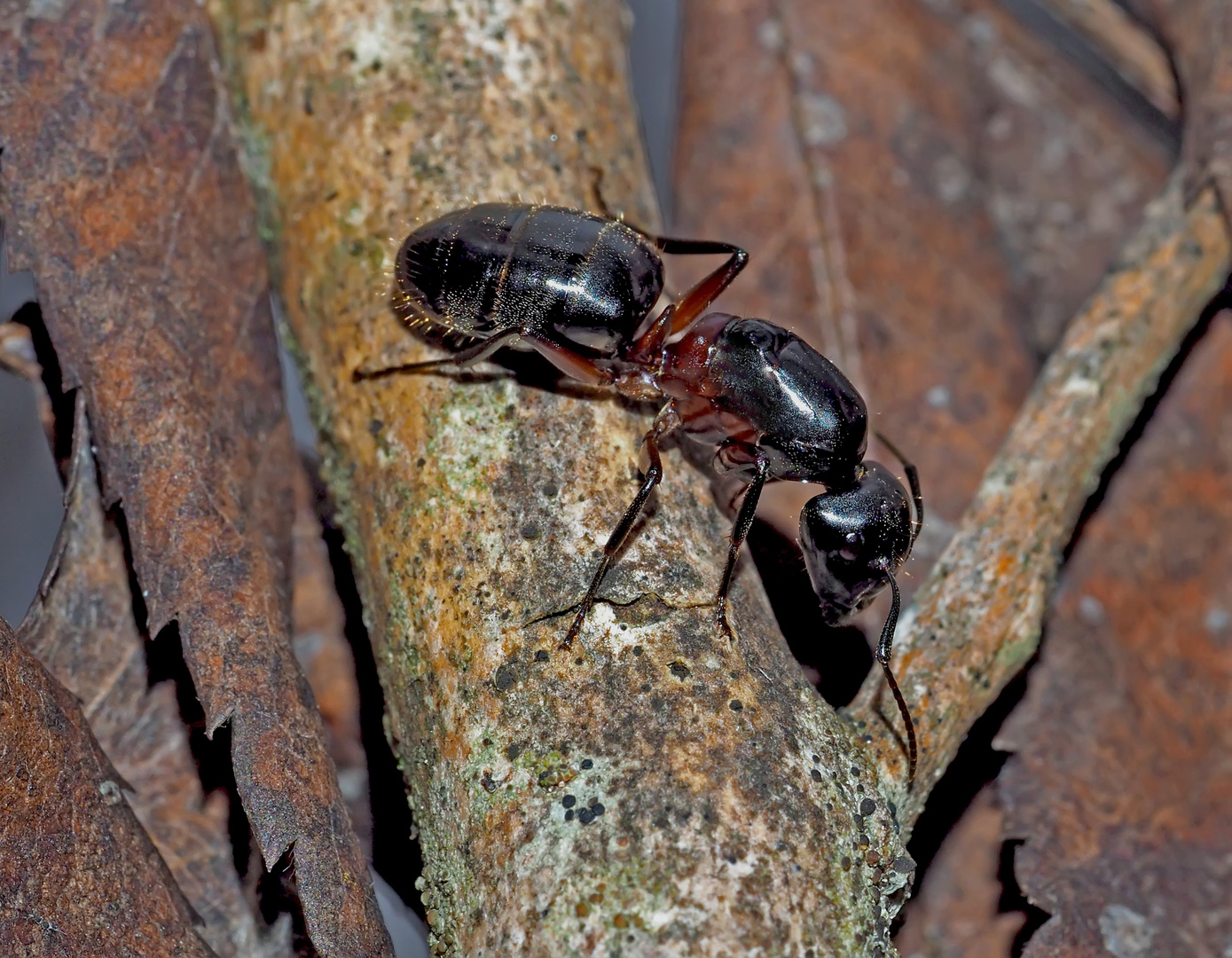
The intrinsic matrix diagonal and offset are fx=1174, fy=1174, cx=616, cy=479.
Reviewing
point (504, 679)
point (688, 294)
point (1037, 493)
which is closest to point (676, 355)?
point (688, 294)

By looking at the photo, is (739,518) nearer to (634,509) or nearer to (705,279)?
(634,509)

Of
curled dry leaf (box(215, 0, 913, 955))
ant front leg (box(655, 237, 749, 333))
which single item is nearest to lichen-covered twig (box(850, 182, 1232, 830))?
curled dry leaf (box(215, 0, 913, 955))

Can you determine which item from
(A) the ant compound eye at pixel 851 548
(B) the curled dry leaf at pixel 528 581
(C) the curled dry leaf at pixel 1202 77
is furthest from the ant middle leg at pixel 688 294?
(C) the curled dry leaf at pixel 1202 77

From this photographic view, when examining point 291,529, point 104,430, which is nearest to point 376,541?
point 291,529

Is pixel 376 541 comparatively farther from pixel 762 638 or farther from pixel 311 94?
pixel 311 94

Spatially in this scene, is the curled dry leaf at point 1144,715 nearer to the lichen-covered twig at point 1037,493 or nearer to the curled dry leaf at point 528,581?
the lichen-covered twig at point 1037,493

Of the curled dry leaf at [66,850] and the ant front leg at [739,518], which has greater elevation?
the ant front leg at [739,518]
